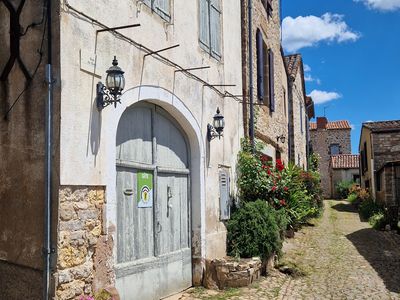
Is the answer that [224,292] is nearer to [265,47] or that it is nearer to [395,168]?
[265,47]

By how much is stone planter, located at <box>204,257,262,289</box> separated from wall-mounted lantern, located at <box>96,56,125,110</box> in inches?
138

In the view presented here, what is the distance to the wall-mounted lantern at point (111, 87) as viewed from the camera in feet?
15.6

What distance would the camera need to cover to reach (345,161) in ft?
116

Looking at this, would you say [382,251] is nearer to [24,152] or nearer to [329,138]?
[24,152]

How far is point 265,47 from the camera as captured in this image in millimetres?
12172

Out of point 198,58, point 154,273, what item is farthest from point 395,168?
point 154,273

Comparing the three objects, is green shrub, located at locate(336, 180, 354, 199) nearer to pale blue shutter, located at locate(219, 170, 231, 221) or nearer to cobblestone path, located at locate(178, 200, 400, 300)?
cobblestone path, located at locate(178, 200, 400, 300)

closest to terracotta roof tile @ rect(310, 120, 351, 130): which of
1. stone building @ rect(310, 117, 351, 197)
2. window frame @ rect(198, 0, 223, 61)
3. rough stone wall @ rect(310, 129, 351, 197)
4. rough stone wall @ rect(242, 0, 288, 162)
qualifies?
stone building @ rect(310, 117, 351, 197)

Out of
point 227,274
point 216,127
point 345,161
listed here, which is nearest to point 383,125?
point 345,161

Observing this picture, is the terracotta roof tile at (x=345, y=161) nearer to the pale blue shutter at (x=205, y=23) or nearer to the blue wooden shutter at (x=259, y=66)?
the blue wooden shutter at (x=259, y=66)

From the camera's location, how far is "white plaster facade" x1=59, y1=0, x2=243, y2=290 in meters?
4.50

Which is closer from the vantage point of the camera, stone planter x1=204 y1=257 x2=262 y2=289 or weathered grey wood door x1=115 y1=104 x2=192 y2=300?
weathered grey wood door x1=115 y1=104 x2=192 y2=300

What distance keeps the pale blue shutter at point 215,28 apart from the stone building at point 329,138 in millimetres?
30736

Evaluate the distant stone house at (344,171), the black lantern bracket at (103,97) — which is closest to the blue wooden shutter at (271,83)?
the black lantern bracket at (103,97)
